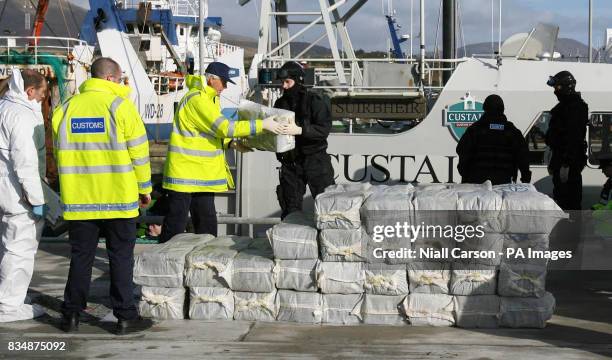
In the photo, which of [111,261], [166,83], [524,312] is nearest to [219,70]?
[111,261]

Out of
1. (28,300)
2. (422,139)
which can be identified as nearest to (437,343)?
(28,300)

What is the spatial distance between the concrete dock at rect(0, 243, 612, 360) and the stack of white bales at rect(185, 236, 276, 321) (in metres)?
0.10

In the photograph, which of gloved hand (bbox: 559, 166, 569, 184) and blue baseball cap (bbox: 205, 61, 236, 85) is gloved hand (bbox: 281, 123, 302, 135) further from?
gloved hand (bbox: 559, 166, 569, 184)

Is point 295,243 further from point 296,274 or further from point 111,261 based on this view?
point 111,261

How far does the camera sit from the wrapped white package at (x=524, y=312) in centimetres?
661

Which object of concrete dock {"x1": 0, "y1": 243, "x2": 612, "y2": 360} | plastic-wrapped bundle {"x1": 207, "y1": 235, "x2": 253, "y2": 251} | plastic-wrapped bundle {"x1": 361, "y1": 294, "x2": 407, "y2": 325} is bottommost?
concrete dock {"x1": 0, "y1": 243, "x2": 612, "y2": 360}

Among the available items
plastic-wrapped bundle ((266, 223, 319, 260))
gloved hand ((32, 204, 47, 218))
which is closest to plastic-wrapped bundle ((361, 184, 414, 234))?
plastic-wrapped bundle ((266, 223, 319, 260))

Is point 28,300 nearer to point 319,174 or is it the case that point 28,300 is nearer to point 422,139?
Result: point 319,174

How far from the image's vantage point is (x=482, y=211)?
668cm

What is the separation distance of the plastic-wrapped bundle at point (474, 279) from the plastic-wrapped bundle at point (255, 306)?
1.34 m

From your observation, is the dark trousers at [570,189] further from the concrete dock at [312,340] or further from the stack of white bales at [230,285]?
the stack of white bales at [230,285]

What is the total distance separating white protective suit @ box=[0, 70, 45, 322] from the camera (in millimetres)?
6859

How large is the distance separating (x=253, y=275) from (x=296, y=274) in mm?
320

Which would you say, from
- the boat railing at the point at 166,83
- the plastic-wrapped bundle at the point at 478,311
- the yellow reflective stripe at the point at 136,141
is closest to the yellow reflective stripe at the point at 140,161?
the yellow reflective stripe at the point at 136,141
